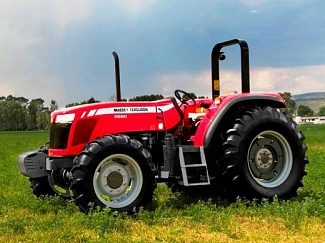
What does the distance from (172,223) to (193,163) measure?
4.67 ft

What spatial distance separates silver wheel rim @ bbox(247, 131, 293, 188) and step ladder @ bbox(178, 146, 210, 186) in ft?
2.48

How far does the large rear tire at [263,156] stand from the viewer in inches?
313

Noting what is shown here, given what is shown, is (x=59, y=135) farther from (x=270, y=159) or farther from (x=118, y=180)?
(x=270, y=159)

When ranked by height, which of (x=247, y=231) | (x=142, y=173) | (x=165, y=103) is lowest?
(x=247, y=231)

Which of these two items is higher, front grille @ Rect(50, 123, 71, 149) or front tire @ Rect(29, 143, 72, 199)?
front grille @ Rect(50, 123, 71, 149)

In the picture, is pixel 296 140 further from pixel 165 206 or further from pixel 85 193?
pixel 85 193

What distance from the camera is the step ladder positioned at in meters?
7.83

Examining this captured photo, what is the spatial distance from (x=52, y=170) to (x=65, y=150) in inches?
20.5

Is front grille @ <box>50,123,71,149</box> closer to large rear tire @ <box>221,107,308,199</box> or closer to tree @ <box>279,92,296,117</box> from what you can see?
large rear tire @ <box>221,107,308,199</box>

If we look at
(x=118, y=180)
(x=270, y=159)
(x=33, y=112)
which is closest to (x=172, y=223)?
(x=118, y=180)

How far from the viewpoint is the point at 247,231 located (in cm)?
629

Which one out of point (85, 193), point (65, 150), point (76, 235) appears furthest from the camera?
point (65, 150)

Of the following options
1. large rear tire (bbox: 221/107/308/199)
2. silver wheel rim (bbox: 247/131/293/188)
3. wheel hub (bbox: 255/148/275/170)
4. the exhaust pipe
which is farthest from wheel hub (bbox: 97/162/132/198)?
wheel hub (bbox: 255/148/275/170)

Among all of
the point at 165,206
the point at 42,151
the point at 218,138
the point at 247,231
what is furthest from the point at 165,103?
the point at 247,231
